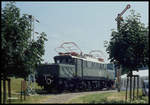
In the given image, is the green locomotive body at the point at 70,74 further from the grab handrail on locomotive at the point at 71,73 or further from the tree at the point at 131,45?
the tree at the point at 131,45

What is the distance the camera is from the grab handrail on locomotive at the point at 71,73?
3031 cm

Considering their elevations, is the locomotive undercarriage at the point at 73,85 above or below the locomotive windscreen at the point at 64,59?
below

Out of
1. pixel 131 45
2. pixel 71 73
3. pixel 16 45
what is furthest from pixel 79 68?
pixel 16 45

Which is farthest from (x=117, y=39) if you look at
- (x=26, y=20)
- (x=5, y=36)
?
(x=5, y=36)

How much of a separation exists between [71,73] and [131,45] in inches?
486

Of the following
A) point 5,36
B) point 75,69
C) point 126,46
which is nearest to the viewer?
point 5,36

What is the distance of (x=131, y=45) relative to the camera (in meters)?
20.9

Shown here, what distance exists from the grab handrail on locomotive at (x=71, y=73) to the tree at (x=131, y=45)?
9851 millimetres

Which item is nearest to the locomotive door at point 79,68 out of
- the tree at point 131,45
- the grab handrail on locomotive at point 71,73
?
the grab handrail on locomotive at point 71,73

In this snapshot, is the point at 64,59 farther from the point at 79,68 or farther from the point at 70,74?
the point at 79,68

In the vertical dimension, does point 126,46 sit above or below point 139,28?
below

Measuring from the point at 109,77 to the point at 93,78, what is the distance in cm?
706

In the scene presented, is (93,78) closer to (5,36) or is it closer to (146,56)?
(146,56)

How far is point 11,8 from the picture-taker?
60.8 feet
